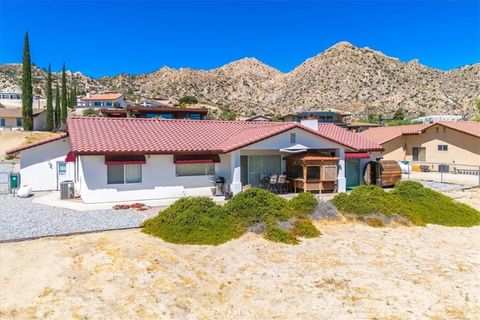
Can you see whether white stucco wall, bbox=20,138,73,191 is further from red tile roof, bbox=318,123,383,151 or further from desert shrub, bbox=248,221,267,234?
red tile roof, bbox=318,123,383,151

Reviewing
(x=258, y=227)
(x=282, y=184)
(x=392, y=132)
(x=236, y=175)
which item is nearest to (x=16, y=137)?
(x=236, y=175)

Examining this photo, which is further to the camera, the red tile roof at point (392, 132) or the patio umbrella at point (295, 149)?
the red tile roof at point (392, 132)

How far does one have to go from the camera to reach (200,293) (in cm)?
1016

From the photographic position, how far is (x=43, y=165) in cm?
2494

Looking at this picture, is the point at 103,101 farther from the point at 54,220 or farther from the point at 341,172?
the point at 54,220

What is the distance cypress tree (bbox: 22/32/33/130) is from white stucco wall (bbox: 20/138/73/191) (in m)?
45.3

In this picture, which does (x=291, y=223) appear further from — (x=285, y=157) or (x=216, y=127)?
(x=216, y=127)

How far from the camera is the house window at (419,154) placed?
141 ft

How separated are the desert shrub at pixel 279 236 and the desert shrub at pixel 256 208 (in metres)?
0.70

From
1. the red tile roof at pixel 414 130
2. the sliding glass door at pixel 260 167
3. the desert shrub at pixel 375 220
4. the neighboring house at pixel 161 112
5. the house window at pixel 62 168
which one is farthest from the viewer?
the red tile roof at pixel 414 130

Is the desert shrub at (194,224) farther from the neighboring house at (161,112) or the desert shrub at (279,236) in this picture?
the neighboring house at (161,112)

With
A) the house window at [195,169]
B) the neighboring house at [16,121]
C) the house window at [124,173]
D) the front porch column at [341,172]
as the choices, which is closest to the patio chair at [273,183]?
the house window at [195,169]

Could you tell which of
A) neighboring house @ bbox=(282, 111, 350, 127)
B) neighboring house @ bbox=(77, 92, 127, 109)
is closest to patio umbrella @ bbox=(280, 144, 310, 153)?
neighboring house @ bbox=(282, 111, 350, 127)

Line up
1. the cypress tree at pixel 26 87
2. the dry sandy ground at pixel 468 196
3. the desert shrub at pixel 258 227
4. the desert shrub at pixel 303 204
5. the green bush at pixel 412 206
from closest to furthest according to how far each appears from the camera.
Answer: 1. the desert shrub at pixel 258 227
2. the desert shrub at pixel 303 204
3. the green bush at pixel 412 206
4. the dry sandy ground at pixel 468 196
5. the cypress tree at pixel 26 87
